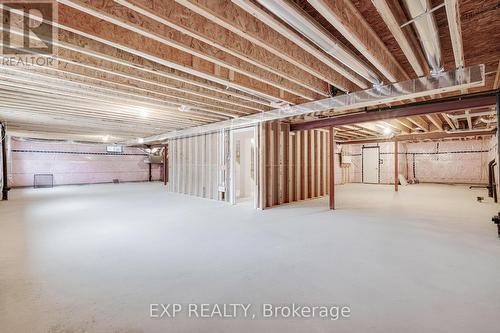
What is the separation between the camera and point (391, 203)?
644cm

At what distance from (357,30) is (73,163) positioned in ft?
47.5

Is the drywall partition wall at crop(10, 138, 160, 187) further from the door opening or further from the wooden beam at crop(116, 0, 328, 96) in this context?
the wooden beam at crop(116, 0, 328, 96)

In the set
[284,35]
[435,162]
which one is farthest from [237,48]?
[435,162]

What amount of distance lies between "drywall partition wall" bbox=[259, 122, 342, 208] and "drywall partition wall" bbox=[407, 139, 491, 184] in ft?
24.9

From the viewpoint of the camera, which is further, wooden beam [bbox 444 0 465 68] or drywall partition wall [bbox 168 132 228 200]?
drywall partition wall [bbox 168 132 228 200]

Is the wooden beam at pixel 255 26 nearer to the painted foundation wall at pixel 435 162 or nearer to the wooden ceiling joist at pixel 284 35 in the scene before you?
the wooden ceiling joist at pixel 284 35

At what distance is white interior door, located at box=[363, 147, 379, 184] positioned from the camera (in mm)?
12461

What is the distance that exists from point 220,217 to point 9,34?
13.1 feet

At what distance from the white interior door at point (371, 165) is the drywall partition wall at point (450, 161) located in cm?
194

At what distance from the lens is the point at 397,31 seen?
2.13 metres

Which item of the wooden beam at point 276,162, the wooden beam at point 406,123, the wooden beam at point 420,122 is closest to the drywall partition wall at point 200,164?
the wooden beam at point 276,162

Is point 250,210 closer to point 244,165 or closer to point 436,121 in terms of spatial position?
point 244,165

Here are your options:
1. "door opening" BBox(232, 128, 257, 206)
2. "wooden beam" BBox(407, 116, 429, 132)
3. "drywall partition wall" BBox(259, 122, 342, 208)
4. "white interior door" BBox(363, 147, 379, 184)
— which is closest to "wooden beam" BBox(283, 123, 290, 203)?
"drywall partition wall" BBox(259, 122, 342, 208)

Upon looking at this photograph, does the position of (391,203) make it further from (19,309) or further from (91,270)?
(19,309)
